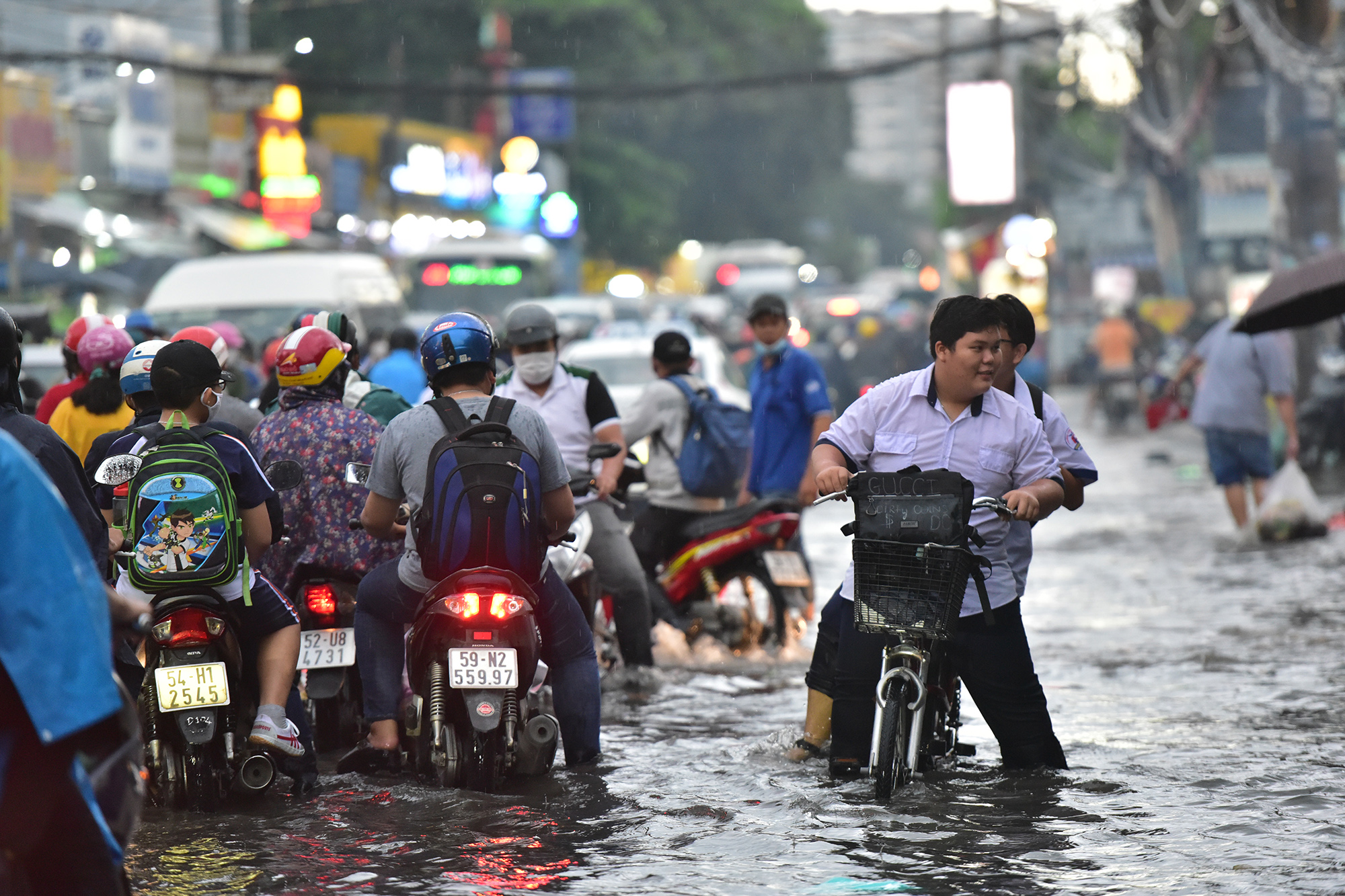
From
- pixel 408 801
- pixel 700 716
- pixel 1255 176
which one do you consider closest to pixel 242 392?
pixel 700 716

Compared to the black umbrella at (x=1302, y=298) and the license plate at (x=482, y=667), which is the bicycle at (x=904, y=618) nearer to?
the license plate at (x=482, y=667)

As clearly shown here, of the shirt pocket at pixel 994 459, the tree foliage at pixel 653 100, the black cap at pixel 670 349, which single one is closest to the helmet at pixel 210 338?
the black cap at pixel 670 349

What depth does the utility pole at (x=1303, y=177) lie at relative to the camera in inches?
833

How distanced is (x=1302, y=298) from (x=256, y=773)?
609 centimetres

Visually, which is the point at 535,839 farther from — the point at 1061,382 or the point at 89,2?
the point at 1061,382

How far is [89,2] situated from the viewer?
3475 centimetres

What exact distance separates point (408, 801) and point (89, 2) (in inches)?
1253

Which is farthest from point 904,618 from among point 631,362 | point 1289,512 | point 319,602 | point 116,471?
point 631,362

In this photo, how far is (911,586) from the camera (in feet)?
18.5

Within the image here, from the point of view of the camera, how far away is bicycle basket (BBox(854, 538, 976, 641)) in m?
5.56

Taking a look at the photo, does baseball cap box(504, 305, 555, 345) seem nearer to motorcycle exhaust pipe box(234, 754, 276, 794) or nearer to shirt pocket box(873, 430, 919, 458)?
shirt pocket box(873, 430, 919, 458)

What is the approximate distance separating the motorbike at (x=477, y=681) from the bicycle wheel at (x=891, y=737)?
1112mm

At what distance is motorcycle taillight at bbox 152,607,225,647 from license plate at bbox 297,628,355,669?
100 centimetres

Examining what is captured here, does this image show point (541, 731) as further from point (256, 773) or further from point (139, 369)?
point (139, 369)
